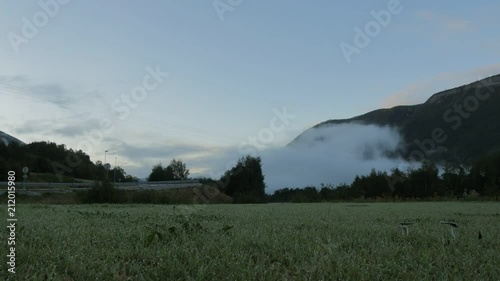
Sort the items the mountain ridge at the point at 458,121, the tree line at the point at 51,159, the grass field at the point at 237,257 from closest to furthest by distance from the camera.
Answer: the grass field at the point at 237,257 → the tree line at the point at 51,159 → the mountain ridge at the point at 458,121

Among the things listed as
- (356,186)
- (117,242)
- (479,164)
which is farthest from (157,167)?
(117,242)

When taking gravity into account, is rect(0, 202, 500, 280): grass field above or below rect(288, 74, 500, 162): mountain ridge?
below

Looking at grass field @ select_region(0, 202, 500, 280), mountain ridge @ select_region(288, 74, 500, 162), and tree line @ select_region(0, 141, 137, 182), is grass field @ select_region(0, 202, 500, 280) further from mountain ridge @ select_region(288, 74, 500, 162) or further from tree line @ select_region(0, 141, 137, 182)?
mountain ridge @ select_region(288, 74, 500, 162)

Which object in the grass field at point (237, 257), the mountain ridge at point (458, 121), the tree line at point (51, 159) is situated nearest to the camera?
the grass field at point (237, 257)

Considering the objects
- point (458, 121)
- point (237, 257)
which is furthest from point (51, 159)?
point (458, 121)

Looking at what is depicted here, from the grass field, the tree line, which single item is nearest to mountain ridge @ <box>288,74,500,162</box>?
the tree line

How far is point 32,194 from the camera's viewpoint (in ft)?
97.2

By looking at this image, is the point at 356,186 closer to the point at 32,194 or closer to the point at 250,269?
the point at 32,194

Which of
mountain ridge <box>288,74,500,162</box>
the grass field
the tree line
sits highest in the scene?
mountain ridge <box>288,74,500,162</box>

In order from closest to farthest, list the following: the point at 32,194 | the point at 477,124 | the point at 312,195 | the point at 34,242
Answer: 1. the point at 34,242
2. the point at 32,194
3. the point at 312,195
4. the point at 477,124

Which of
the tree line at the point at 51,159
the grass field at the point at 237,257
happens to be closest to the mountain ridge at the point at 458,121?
the tree line at the point at 51,159

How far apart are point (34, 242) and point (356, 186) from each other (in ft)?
179

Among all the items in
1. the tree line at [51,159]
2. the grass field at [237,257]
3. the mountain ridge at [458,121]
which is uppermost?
the mountain ridge at [458,121]

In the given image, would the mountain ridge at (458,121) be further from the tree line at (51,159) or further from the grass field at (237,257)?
the grass field at (237,257)
